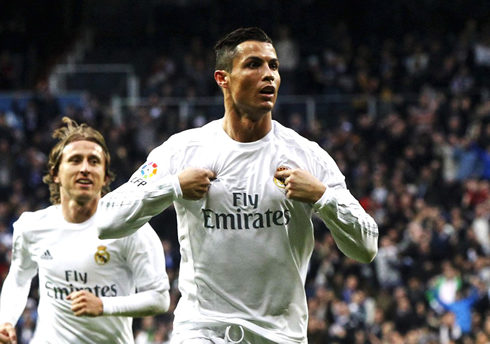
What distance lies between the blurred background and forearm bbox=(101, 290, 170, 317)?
7635 mm

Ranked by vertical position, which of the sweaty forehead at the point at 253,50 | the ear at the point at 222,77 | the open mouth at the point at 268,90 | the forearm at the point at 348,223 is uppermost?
the sweaty forehead at the point at 253,50

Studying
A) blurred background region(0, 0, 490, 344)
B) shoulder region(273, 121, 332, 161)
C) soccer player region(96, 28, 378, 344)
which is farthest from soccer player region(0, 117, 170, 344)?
blurred background region(0, 0, 490, 344)

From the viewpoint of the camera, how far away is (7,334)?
20.3ft

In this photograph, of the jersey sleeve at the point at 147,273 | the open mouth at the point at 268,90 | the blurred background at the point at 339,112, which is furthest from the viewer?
the blurred background at the point at 339,112

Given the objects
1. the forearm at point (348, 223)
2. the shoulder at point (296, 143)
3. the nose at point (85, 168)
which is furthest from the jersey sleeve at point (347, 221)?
the nose at point (85, 168)

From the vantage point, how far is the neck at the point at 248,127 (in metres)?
5.45

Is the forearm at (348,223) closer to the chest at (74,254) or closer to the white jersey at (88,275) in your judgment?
the white jersey at (88,275)

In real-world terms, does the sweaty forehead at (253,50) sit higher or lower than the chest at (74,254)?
higher

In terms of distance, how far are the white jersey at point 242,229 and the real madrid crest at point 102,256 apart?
3.47 ft

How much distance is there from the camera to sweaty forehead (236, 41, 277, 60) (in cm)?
537

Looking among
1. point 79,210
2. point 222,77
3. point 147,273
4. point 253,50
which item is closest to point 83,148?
point 79,210

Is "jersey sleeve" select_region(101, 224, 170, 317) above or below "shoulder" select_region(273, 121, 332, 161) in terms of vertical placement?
below

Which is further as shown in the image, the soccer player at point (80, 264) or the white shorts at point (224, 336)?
the soccer player at point (80, 264)

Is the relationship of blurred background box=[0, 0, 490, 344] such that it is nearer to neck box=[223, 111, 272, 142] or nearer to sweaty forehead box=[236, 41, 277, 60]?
neck box=[223, 111, 272, 142]
